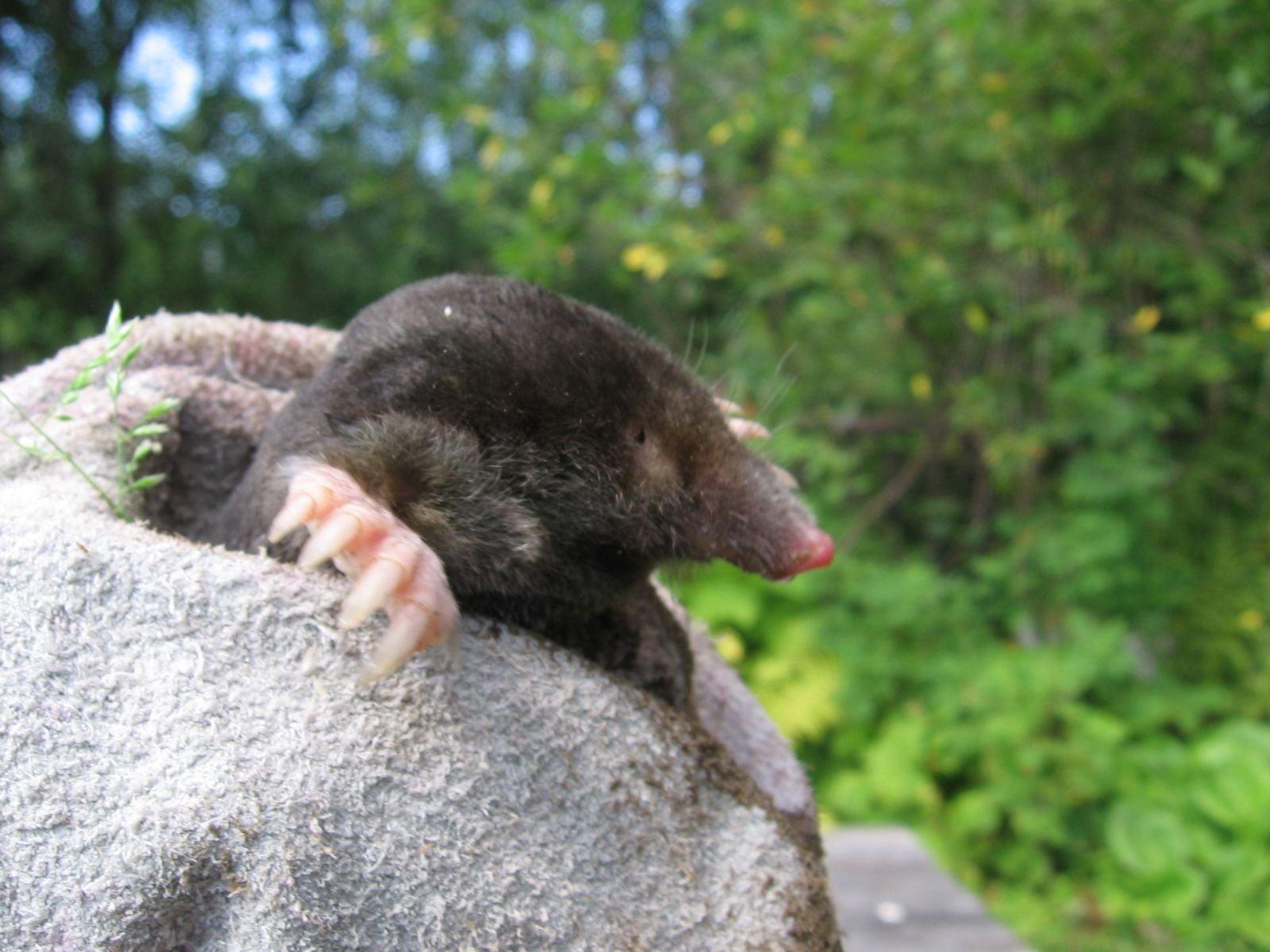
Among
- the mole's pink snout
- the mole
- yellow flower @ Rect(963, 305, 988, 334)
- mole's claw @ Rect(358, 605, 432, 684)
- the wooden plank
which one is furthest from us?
yellow flower @ Rect(963, 305, 988, 334)

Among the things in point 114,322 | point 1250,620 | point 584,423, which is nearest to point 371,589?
point 584,423

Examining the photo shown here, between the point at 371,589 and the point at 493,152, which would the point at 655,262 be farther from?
the point at 371,589

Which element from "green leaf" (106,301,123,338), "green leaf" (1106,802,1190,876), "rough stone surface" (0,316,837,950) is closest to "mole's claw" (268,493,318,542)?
"rough stone surface" (0,316,837,950)

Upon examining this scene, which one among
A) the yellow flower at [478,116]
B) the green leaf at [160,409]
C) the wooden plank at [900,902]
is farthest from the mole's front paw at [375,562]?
the yellow flower at [478,116]

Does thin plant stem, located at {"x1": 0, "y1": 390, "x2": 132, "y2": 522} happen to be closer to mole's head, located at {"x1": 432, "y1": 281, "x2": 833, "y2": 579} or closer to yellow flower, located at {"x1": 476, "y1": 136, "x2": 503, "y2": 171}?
mole's head, located at {"x1": 432, "y1": 281, "x2": 833, "y2": 579}

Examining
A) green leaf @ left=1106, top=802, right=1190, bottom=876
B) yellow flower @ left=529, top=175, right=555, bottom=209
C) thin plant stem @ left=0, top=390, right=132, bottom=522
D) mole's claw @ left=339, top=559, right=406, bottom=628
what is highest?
mole's claw @ left=339, top=559, right=406, bottom=628

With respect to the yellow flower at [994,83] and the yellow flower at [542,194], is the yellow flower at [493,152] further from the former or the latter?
the yellow flower at [994,83]

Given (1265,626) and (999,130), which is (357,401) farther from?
(1265,626)

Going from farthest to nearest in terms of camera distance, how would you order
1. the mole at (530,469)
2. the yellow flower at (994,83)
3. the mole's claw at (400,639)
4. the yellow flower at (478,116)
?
the yellow flower at (478,116)
the yellow flower at (994,83)
the mole at (530,469)
the mole's claw at (400,639)
